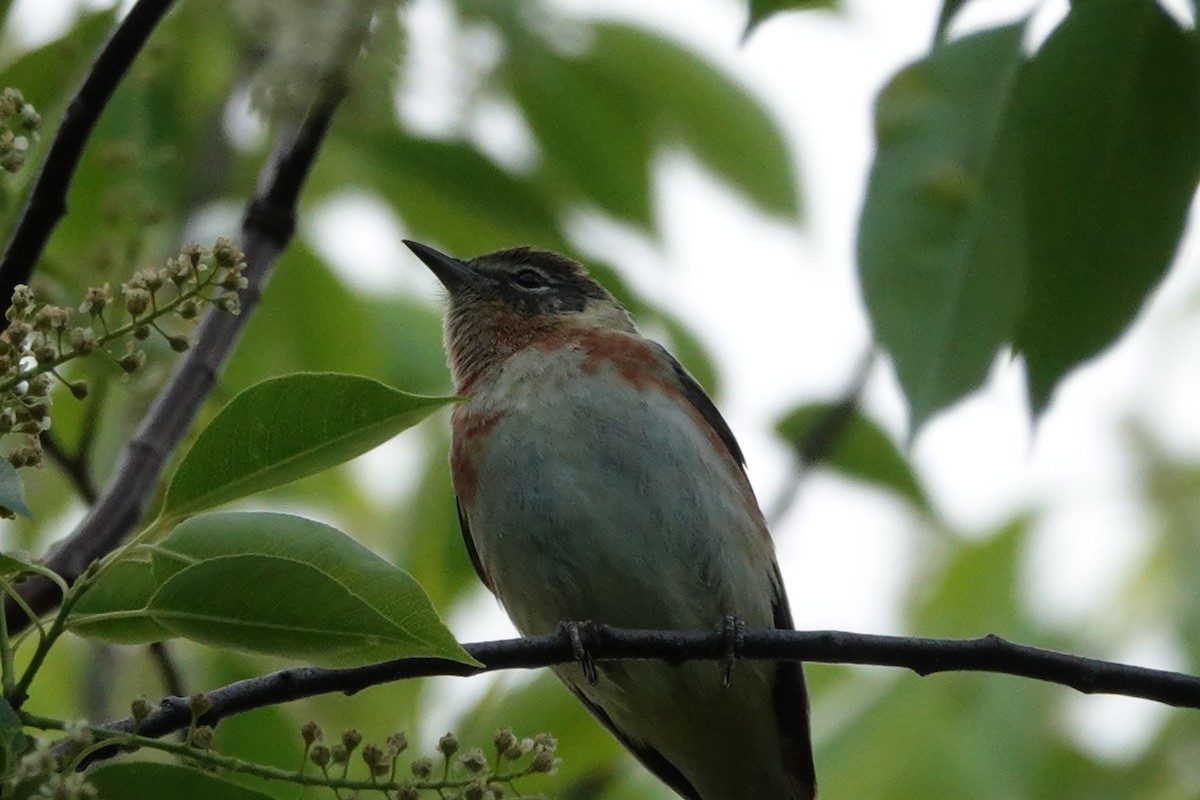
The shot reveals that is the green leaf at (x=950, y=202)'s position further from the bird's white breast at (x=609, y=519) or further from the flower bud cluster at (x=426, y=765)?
the bird's white breast at (x=609, y=519)

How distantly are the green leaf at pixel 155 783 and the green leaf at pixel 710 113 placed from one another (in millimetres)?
3308

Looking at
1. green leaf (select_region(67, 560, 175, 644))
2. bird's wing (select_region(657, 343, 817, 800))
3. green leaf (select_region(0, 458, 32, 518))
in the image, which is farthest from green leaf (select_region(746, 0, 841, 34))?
bird's wing (select_region(657, 343, 817, 800))

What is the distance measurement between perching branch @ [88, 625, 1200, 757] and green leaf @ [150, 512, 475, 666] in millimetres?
311

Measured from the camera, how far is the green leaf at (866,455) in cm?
550

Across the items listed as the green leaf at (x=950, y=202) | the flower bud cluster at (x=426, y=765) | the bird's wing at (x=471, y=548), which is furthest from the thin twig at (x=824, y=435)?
the flower bud cluster at (x=426, y=765)

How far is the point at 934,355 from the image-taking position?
3.41 meters

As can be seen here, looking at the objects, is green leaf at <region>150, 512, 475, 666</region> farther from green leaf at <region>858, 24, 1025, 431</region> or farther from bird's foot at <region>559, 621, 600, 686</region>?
green leaf at <region>858, 24, 1025, 431</region>

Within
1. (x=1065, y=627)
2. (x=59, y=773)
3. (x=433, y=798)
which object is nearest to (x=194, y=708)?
(x=59, y=773)

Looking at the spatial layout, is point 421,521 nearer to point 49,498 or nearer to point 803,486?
point 803,486

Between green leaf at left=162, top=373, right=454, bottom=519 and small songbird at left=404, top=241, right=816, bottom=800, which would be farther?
small songbird at left=404, top=241, right=816, bottom=800

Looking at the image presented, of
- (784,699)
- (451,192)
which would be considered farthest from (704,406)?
(451,192)

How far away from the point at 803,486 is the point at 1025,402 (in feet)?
6.72

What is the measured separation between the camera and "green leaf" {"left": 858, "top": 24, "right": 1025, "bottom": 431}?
347cm

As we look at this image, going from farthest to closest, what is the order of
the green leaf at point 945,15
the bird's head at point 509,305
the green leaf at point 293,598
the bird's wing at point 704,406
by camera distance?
the bird's head at point 509,305 < the bird's wing at point 704,406 < the green leaf at point 945,15 < the green leaf at point 293,598
